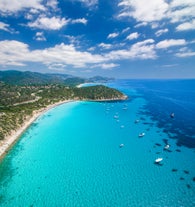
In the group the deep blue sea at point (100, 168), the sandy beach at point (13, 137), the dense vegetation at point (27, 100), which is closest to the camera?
the deep blue sea at point (100, 168)

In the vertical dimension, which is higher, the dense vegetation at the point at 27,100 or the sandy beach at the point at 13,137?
the dense vegetation at the point at 27,100

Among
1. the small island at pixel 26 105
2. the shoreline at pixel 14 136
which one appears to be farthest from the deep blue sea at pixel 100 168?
the small island at pixel 26 105

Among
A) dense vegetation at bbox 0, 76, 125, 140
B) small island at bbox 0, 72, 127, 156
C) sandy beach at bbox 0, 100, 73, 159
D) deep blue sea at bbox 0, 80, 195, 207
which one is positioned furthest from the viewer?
dense vegetation at bbox 0, 76, 125, 140

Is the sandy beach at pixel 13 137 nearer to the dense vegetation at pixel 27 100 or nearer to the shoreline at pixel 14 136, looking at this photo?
the shoreline at pixel 14 136

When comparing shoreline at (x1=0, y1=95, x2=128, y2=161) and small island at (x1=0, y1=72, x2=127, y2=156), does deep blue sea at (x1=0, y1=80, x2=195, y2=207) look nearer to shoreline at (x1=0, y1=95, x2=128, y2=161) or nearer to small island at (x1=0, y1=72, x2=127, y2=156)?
shoreline at (x1=0, y1=95, x2=128, y2=161)

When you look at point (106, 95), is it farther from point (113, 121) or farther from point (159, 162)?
point (159, 162)

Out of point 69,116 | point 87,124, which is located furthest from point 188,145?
point 69,116

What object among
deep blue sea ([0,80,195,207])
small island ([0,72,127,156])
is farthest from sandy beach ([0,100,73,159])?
deep blue sea ([0,80,195,207])

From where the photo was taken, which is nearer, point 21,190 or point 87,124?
point 21,190
